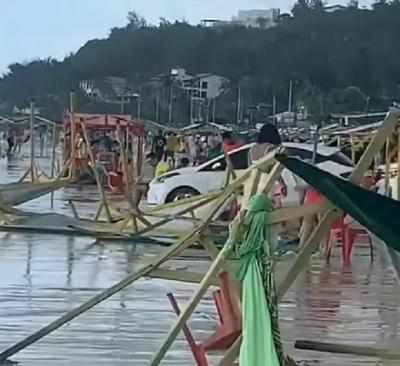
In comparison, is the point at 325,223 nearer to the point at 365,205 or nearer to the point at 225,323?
the point at 365,205

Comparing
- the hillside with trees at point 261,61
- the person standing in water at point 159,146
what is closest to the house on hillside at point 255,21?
the hillside with trees at point 261,61

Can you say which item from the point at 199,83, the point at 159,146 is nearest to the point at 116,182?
the point at 159,146

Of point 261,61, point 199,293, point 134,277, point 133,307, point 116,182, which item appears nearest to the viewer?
point 199,293

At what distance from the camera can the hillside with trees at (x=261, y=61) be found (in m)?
81.9

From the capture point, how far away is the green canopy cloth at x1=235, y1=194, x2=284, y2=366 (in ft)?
17.7

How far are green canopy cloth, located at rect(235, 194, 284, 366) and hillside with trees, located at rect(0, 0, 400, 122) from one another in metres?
65.8

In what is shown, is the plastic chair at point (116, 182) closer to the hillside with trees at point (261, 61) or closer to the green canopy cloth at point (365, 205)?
the green canopy cloth at point (365, 205)

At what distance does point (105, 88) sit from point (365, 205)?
9711 cm

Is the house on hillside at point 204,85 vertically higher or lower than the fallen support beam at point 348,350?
lower

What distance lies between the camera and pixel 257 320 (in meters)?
5.45

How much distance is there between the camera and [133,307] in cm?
1073

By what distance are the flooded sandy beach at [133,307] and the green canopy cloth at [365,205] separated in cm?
184

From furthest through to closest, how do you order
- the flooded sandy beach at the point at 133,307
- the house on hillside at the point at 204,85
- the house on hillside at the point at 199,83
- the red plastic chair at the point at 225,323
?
the house on hillside at the point at 204,85, the house on hillside at the point at 199,83, the flooded sandy beach at the point at 133,307, the red plastic chair at the point at 225,323

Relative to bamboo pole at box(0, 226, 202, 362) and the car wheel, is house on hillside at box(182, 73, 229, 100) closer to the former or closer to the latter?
the car wheel
